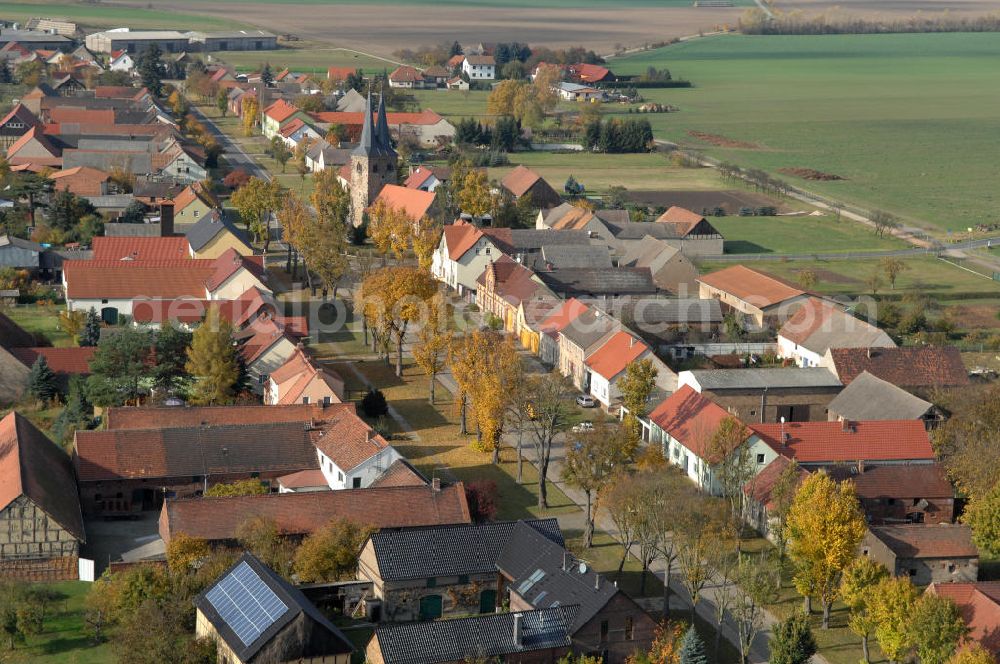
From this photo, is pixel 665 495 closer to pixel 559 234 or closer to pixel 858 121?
pixel 559 234

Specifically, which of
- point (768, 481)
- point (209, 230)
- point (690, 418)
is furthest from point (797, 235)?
point (768, 481)

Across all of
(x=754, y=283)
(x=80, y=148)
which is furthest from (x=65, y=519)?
(x=80, y=148)

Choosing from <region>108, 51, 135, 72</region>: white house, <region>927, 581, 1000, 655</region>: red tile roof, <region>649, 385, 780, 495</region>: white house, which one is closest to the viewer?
<region>927, 581, 1000, 655</region>: red tile roof

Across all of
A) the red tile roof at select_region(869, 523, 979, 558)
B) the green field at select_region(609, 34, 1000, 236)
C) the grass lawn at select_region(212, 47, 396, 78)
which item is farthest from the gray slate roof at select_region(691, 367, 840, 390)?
the grass lawn at select_region(212, 47, 396, 78)

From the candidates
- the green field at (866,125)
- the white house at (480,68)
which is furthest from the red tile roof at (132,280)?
the white house at (480,68)

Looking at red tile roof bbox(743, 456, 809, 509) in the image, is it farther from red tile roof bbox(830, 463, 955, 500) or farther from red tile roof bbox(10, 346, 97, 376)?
red tile roof bbox(10, 346, 97, 376)

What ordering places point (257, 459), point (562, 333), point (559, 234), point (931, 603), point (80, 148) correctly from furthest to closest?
point (80, 148)
point (559, 234)
point (562, 333)
point (257, 459)
point (931, 603)

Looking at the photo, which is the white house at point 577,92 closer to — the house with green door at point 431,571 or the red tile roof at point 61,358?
the red tile roof at point 61,358
